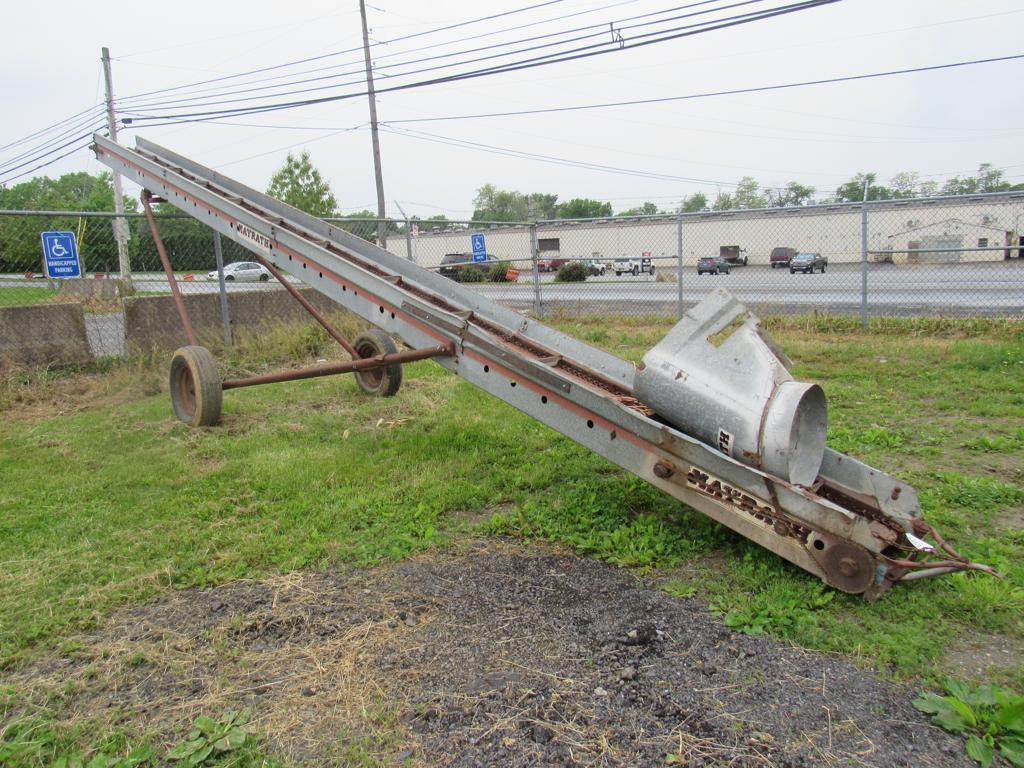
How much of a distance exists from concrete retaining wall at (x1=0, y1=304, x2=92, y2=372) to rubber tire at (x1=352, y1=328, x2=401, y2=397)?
3602mm

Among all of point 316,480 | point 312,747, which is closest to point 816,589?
point 312,747

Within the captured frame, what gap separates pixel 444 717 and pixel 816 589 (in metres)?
1.69

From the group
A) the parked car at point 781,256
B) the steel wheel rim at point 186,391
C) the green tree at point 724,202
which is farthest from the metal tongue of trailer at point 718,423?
the green tree at point 724,202

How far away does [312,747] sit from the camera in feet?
7.66

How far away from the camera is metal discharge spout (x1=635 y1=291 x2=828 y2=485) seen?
3.09m

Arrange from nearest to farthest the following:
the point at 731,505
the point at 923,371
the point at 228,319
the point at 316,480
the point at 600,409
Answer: the point at 731,505 → the point at 600,409 → the point at 316,480 → the point at 923,371 → the point at 228,319

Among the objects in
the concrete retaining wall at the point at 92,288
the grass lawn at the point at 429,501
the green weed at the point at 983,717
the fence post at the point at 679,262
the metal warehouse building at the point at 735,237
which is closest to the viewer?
the green weed at the point at 983,717

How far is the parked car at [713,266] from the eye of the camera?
26.8 m

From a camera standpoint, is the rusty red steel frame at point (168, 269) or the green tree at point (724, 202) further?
the green tree at point (724, 202)

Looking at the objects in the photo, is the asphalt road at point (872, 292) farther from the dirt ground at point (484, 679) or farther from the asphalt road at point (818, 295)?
the dirt ground at point (484, 679)

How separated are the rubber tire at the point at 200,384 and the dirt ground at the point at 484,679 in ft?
9.26

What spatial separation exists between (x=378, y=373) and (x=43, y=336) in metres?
4.12

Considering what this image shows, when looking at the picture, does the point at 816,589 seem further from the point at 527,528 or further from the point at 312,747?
the point at 312,747

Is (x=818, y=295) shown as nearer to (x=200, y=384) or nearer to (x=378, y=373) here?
(x=378, y=373)
